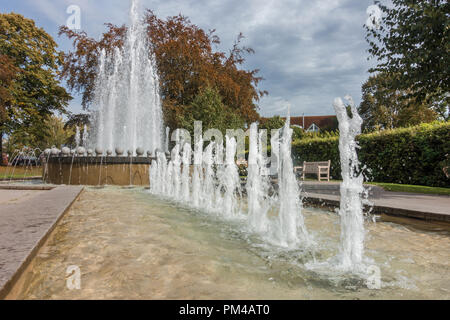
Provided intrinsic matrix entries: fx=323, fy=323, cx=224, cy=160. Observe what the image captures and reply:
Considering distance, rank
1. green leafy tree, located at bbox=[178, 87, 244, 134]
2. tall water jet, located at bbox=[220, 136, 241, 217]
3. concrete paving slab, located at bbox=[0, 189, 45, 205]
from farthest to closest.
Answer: green leafy tree, located at bbox=[178, 87, 244, 134] < tall water jet, located at bbox=[220, 136, 241, 217] < concrete paving slab, located at bbox=[0, 189, 45, 205]

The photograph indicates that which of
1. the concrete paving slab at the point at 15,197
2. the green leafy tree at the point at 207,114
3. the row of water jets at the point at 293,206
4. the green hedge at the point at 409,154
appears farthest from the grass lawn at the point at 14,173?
the green hedge at the point at 409,154

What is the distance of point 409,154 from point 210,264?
40.7ft

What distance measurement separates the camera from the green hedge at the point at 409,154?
1155 cm

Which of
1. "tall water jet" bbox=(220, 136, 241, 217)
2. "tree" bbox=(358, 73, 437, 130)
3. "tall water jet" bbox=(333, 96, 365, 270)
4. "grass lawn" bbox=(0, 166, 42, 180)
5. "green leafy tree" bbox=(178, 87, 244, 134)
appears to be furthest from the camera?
"tree" bbox=(358, 73, 437, 130)

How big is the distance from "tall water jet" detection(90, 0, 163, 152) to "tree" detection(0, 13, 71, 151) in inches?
526

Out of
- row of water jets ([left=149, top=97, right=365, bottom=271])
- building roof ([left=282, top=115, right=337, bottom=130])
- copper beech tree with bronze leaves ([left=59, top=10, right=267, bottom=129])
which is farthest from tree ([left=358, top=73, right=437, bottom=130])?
building roof ([left=282, top=115, right=337, bottom=130])

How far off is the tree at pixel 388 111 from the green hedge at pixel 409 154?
18.8 meters

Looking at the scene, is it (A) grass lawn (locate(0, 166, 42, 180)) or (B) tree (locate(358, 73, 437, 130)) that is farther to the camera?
(B) tree (locate(358, 73, 437, 130))

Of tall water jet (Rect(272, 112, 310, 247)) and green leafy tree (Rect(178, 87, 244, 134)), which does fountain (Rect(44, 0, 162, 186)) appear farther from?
tall water jet (Rect(272, 112, 310, 247))

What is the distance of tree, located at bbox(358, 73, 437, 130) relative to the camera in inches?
1292

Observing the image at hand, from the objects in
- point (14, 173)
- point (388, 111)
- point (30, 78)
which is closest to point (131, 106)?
point (14, 173)
